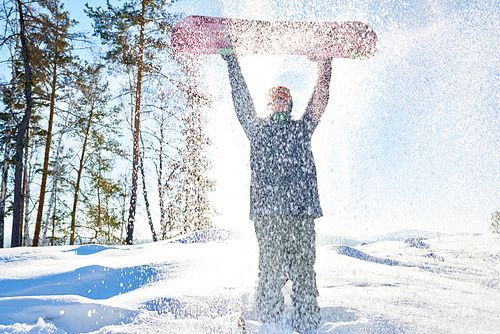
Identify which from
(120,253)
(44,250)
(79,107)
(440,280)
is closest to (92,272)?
(120,253)

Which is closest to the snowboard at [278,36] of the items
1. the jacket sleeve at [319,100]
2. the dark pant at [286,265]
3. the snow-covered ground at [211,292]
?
the jacket sleeve at [319,100]

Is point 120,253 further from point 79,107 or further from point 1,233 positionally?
point 79,107

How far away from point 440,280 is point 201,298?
2.95 meters

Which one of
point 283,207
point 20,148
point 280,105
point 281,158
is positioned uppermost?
point 20,148

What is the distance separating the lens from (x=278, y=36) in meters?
3.41

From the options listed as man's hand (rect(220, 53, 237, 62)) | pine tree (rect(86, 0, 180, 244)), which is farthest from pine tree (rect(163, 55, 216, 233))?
man's hand (rect(220, 53, 237, 62))

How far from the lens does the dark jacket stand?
2.54 meters

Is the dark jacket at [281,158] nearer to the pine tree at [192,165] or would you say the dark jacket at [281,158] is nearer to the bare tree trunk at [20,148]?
the pine tree at [192,165]

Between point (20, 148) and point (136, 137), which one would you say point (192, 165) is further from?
point (20, 148)

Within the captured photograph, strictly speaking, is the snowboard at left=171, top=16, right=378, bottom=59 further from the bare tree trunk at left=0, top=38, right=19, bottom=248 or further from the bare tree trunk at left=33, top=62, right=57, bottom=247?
the bare tree trunk at left=0, top=38, right=19, bottom=248

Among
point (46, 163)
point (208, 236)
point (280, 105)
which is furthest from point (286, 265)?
point (46, 163)

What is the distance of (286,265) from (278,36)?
7.40 feet

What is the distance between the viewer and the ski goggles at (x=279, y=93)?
107 inches

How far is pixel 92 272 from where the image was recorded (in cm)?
364
